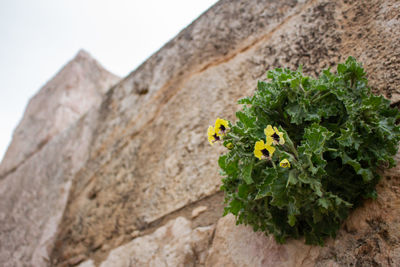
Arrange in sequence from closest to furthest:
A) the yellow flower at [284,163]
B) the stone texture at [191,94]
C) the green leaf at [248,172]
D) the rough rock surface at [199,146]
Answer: the yellow flower at [284,163], the green leaf at [248,172], the rough rock surface at [199,146], the stone texture at [191,94]

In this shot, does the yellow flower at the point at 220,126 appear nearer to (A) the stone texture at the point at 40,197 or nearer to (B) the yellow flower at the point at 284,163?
(B) the yellow flower at the point at 284,163

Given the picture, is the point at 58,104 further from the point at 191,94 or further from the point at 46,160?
the point at 191,94

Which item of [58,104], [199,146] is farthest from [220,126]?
[58,104]

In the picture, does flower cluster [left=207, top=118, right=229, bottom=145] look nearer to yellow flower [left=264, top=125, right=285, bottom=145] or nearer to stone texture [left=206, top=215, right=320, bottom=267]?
yellow flower [left=264, top=125, right=285, bottom=145]

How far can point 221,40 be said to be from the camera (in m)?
1.59

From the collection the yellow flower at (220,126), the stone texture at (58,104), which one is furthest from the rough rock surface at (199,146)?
the stone texture at (58,104)

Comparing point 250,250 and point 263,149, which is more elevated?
point 263,149

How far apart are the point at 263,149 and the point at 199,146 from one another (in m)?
0.66

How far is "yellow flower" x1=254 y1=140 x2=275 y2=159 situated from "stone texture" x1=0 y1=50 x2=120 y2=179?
2.14 metres

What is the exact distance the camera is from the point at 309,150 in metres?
0.66

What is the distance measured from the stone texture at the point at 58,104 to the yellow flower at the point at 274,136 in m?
2.14

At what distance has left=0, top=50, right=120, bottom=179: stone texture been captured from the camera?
8.90 feet

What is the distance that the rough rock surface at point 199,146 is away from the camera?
852mm

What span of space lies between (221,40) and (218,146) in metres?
0.61
